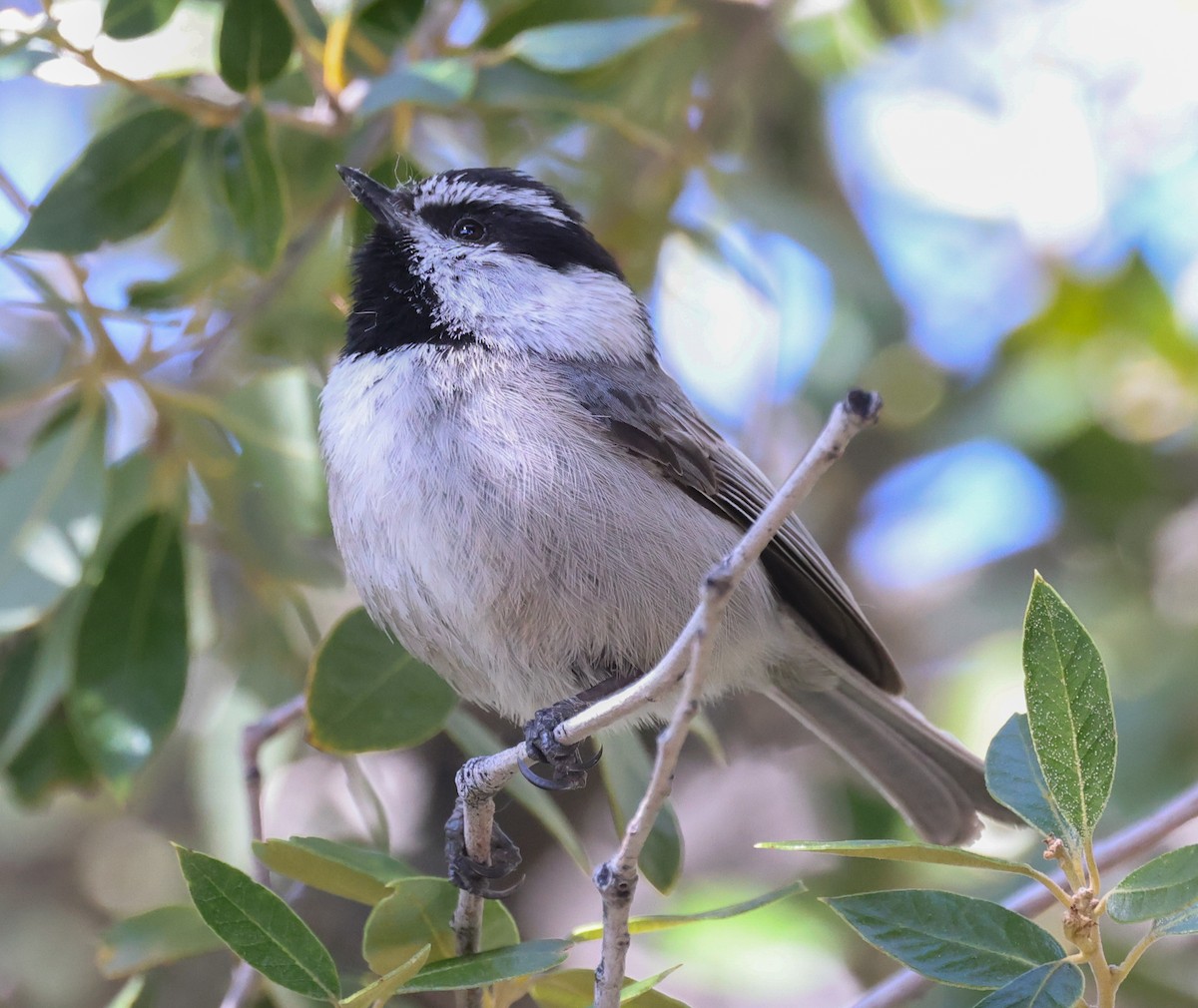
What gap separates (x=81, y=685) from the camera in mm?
2676

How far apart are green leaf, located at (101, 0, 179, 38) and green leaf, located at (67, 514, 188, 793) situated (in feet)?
3.37

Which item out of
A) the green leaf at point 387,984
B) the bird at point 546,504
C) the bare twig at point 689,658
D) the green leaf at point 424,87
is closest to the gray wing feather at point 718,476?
the bird at point 546,504

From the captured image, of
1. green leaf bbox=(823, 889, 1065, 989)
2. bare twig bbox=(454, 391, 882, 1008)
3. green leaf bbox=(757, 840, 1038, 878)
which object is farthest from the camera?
green leaf bbox=(823, 889, 1065, 989)

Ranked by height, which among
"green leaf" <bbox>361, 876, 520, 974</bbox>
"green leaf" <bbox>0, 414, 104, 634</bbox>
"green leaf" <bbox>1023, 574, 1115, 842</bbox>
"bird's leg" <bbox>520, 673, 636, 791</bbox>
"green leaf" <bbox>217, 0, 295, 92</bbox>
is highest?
"green leaf" <bbox>217, 0, 295, 92</bbox>

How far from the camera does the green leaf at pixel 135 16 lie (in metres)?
2.46

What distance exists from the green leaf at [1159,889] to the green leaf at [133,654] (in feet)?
6.04

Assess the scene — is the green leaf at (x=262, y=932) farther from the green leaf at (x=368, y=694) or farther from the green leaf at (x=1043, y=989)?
the green leaf at (x=1043, y=989)

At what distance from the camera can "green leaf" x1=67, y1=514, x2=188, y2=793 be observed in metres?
2.61

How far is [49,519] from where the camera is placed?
108 inches

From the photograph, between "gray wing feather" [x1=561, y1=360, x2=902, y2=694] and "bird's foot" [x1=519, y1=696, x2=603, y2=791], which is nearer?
"bird's foot" [x1=519, y1=696, x2=603, y2=791]

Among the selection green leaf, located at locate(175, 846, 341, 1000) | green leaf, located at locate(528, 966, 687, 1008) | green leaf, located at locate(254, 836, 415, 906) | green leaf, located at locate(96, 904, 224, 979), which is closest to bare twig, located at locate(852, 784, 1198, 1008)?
green leaf, located at locate(528, 966, 687, 1008)

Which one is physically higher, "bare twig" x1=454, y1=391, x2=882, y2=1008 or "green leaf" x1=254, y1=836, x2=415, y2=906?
"bare twig" x1=454, y1=391, x2=882, y2=1008

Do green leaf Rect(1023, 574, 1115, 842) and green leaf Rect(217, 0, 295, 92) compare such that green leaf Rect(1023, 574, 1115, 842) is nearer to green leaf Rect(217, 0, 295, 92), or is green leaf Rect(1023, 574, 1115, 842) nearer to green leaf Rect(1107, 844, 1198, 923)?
green leaf Rect(1107, 844, 1198, 923)

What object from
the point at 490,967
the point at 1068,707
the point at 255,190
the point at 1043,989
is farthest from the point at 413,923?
the point at 255,190
